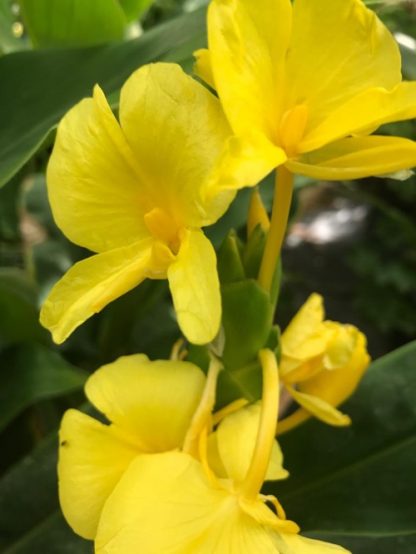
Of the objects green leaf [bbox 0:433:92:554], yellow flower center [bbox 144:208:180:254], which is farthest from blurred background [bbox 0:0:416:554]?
yellow flower center [bbox 144:208:180:254]

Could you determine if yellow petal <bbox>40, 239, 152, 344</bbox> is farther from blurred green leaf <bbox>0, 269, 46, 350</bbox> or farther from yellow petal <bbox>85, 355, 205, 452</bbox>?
blurred green leaf <bbox>0, 269, 46, 350</bbox>

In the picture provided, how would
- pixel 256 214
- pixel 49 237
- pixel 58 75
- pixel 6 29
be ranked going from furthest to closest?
pixel 49 237
pixel 6 29
pixel 58 75
pixel 256 214

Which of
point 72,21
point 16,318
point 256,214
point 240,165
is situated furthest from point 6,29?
point 240,165

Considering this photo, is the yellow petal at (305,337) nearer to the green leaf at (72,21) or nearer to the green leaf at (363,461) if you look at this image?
the green leaf at (363,461)

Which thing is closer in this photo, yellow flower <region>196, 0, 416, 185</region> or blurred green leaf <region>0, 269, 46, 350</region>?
yellow flower <region>196, 0, 416, 185</region>

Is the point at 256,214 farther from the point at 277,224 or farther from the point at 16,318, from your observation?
the point at 16,318

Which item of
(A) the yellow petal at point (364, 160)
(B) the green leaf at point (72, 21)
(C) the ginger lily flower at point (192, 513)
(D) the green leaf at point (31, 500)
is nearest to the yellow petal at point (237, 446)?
(C) the ginger lily flower at point (192, 513)

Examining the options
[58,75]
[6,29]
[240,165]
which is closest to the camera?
[240,165]
